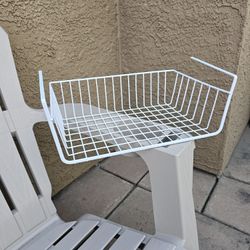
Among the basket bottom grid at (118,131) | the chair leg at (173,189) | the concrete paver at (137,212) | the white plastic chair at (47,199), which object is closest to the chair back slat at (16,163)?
the white plastic chair at (47,199)

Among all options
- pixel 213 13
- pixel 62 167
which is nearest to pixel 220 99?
pixel 213 13

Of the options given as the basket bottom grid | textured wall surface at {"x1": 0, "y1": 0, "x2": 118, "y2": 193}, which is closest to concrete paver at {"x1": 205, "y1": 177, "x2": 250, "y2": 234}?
the basket bottom grid

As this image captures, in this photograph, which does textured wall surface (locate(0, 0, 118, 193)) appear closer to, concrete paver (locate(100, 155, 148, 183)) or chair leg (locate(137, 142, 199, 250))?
concrete paver (locate(100, 155, 148, 183))

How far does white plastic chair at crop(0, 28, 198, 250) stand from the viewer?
808 mm

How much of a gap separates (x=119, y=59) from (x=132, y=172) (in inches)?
31.6

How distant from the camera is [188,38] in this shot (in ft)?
4.92

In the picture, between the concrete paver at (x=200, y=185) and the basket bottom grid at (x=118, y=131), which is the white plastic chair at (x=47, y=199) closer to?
the basket bottom grid at (x=118, y=131)

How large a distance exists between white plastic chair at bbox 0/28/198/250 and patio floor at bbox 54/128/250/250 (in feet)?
1.56

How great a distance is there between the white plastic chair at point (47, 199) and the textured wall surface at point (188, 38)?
0.85 m

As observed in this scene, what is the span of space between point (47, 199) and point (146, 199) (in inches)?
28.6

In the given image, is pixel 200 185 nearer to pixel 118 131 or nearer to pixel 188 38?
pixel 188 38

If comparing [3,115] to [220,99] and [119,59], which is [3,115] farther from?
[220,99]

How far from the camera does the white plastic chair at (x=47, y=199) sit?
2.65 ft

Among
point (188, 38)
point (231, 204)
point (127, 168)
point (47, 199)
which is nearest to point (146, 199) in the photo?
point (127, 168)
